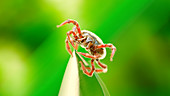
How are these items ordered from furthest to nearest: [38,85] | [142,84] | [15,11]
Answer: [142,84] < [15,11] < [38,85]

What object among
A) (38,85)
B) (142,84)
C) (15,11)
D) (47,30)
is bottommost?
(38,85)

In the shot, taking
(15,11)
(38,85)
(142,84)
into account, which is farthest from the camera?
(142,84)

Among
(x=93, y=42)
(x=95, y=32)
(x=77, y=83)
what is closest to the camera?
(x=77, y=83)

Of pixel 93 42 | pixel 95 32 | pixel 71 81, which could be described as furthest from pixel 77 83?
pixel 95 32

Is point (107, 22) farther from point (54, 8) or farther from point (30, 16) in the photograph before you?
point (30, 16)

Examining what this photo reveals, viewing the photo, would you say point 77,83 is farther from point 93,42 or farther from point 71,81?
point 93,42

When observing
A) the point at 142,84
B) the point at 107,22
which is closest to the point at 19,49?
the point at 107,22
